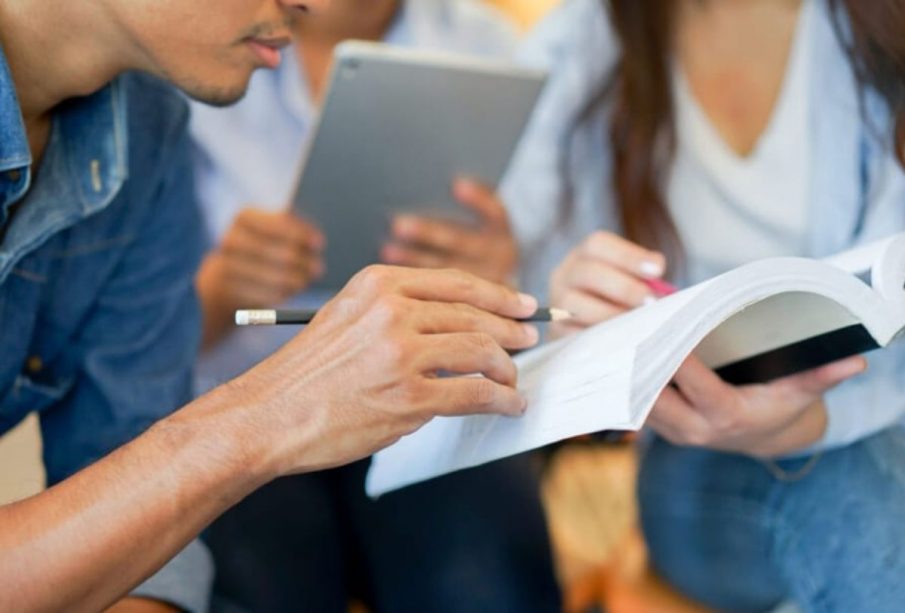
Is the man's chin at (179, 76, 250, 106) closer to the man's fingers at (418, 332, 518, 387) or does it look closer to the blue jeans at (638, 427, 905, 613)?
the man's fingers at (418, 332, 518, 387)

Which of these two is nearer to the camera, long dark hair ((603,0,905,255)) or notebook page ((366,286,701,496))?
notebook page ((366,286,701,496))

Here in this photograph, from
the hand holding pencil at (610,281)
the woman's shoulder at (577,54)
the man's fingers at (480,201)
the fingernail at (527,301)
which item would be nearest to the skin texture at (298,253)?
the man's fingers at (480,201)

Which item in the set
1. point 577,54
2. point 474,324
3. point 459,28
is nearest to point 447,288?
point 474,324

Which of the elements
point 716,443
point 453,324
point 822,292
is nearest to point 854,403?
point 716,443

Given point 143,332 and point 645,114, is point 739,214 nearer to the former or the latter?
point 645,114

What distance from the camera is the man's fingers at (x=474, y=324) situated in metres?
0.61

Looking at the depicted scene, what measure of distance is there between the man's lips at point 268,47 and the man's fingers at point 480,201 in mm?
271

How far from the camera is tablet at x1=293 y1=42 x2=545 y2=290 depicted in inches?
36.7

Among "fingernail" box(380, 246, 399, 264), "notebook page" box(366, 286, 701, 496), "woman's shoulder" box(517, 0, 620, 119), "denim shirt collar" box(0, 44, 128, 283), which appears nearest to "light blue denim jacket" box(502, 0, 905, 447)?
"woman's shoulder" box(517, 0, 620, 119)

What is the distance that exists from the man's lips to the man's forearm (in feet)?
0.94

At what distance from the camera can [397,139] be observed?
38.6 inches

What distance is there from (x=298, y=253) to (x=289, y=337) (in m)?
0.08

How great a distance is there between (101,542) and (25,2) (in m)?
0.35

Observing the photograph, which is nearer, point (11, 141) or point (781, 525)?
point (11, 141)
